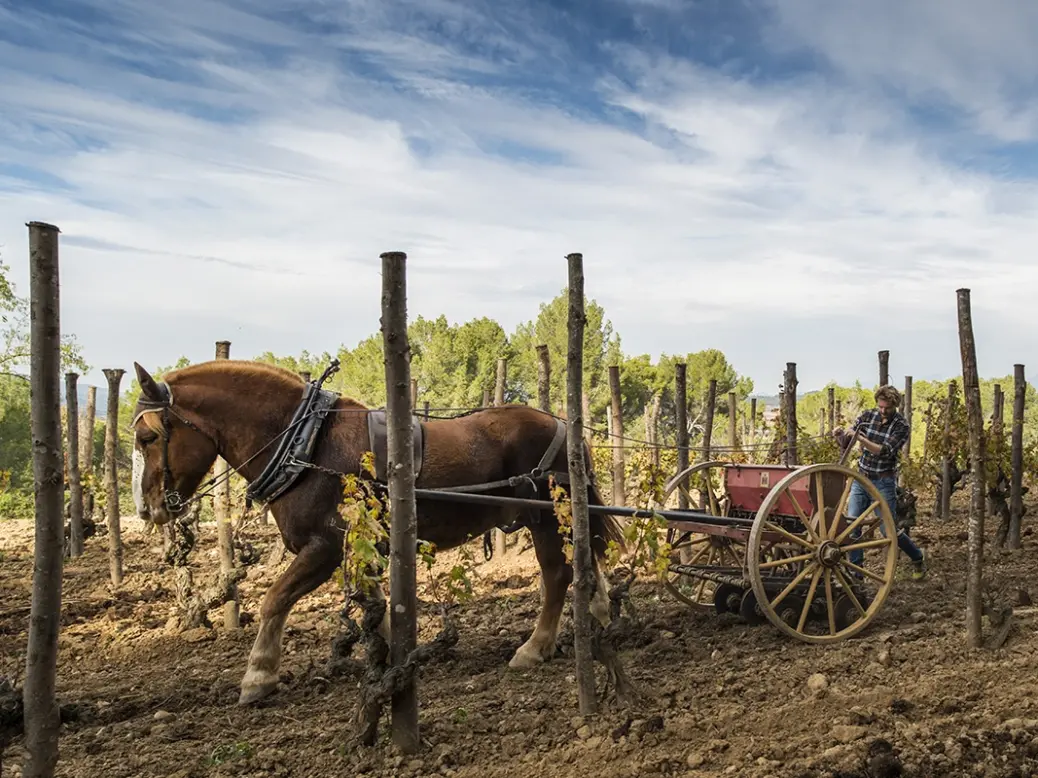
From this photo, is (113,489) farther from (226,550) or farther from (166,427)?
(166,427)

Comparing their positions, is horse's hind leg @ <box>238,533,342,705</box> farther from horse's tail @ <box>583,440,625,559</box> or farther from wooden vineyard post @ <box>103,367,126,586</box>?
wooden vineyard post @ <box>103,367,126,586</box>

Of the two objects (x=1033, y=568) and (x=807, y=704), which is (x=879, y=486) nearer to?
(x=1033, y=568)

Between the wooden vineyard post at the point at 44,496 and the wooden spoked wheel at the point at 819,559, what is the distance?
13.1ft

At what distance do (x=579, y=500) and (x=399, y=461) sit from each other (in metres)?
0.91

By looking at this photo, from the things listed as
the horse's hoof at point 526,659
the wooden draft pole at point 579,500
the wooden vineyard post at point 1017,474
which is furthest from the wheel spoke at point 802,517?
the wooden vineyard post at point 1017,474

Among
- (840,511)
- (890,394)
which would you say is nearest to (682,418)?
(890,394)

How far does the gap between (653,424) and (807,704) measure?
17226 millimetres

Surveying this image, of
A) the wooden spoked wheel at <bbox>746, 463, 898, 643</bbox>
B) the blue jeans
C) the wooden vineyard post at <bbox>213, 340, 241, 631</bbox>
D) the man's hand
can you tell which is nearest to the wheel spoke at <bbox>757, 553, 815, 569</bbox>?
the wooden spoked wheel at <bbox>746, 463, 898, 643</bbox>

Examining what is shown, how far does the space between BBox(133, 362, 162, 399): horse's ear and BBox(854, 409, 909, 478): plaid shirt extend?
17.7ft

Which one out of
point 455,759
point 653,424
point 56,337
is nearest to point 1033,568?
point 455,759

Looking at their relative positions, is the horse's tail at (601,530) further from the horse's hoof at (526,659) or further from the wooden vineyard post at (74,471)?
the wooden vineyard post at (74,471)

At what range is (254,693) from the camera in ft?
16.7

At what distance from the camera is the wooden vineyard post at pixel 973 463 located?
511cm

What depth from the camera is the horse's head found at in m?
5.51
